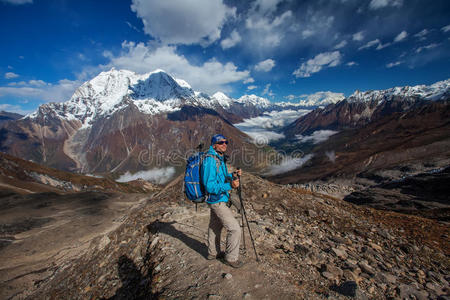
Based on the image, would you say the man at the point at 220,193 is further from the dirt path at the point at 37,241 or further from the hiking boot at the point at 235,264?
the dirt path at the point at 37,241

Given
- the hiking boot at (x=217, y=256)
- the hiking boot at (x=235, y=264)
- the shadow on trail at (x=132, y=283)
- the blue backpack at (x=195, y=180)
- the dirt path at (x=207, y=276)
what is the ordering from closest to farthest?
the dirt path at (x=207, y=276) → the blue backpack at (x=195, y=180) → the shadow on trail at (x=132, y=283) → the hiking boot at (x=235, y=264) → the hiking boot at (x=217, y=256)

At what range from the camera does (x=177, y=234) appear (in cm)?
965

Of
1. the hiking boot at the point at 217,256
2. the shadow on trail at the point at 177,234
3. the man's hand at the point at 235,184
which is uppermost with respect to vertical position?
the man's hand at the point at 235,184

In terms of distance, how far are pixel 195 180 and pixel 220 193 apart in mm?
875

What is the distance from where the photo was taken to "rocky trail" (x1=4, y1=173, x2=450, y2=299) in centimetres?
588

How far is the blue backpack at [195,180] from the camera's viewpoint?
6098 mm

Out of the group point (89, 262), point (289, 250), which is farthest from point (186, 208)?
point (289, 250)

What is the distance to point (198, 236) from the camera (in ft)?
31.2

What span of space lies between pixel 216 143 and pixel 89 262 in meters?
9.67

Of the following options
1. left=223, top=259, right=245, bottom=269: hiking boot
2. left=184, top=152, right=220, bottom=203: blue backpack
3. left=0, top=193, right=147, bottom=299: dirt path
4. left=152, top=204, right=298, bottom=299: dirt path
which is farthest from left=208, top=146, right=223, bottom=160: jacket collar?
left=0, top=193, right=147, bottom=299: dirt path

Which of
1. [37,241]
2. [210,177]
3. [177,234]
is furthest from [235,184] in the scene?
[37,241]

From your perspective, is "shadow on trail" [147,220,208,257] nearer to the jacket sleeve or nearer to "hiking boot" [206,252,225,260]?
"hiking boot" [206,252,225,260]

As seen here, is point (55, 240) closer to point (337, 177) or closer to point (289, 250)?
point (289, 250)

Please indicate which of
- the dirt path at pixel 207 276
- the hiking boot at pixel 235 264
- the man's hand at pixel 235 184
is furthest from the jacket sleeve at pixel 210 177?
the dirt path at pixel 207 276
